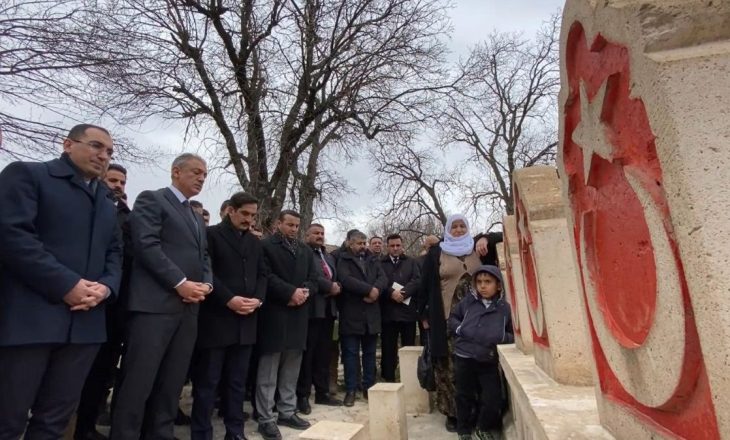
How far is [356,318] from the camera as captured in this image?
17.0ft

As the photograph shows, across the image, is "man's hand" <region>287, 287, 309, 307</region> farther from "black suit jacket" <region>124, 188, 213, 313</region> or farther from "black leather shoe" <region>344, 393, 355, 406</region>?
"black leather shoe" <region>344, 393, 355, 406</region>

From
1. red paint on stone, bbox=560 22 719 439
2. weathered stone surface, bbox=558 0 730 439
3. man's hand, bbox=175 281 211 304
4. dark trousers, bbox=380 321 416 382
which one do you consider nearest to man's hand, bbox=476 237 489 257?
dark trousers, bbox=380 321 416 382

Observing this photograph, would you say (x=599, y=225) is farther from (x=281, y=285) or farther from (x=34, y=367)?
(x=281, y=285)

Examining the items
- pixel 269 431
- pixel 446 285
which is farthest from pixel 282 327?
pixel 446 285

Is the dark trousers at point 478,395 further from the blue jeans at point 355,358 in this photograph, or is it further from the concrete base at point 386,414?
the blue jeans at point 355,358

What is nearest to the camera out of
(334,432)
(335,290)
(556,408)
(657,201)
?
(657,201)

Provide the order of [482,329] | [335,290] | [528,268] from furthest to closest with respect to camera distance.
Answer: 1. [335,290]
2. [482,329]
3. [528,268]

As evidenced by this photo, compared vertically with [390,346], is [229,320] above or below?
above

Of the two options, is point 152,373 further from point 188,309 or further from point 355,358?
point 355,358

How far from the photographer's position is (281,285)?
13.6 ft

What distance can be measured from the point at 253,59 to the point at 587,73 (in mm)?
9622

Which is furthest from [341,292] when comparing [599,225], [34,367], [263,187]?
[263,187]

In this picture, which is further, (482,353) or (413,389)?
(413,389)

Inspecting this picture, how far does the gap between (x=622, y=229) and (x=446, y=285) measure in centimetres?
335
